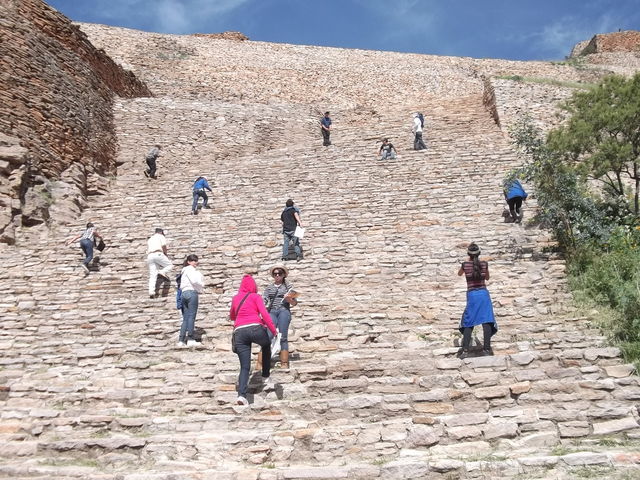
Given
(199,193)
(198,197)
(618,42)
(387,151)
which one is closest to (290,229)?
(199,193)

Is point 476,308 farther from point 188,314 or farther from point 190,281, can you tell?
point 190,281

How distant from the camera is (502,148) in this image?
14.7 m

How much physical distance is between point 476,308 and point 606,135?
6.85 meters

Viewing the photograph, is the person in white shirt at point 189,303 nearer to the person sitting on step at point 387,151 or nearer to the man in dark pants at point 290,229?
the man in dark pants at point 290,229

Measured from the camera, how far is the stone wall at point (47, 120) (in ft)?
41.9

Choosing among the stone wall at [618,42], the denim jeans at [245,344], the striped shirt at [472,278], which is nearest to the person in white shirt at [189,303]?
the denim jeans at [245,344]

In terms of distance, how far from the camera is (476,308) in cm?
643

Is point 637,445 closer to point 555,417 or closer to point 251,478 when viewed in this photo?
point 555,417

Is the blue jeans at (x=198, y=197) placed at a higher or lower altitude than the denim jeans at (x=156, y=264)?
higher

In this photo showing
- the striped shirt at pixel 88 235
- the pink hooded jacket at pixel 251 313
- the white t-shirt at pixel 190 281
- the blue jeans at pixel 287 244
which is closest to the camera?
the pink hooded jacket at pixel 251 313

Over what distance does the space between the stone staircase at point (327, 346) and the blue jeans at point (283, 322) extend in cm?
34

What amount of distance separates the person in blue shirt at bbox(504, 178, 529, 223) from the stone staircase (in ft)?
0.99

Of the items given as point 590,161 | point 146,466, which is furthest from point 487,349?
point 590,161

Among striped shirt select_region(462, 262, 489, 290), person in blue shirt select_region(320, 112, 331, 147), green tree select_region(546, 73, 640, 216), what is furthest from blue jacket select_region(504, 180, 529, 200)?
person in blue shirt select_region(320, 112, 331, 147)
